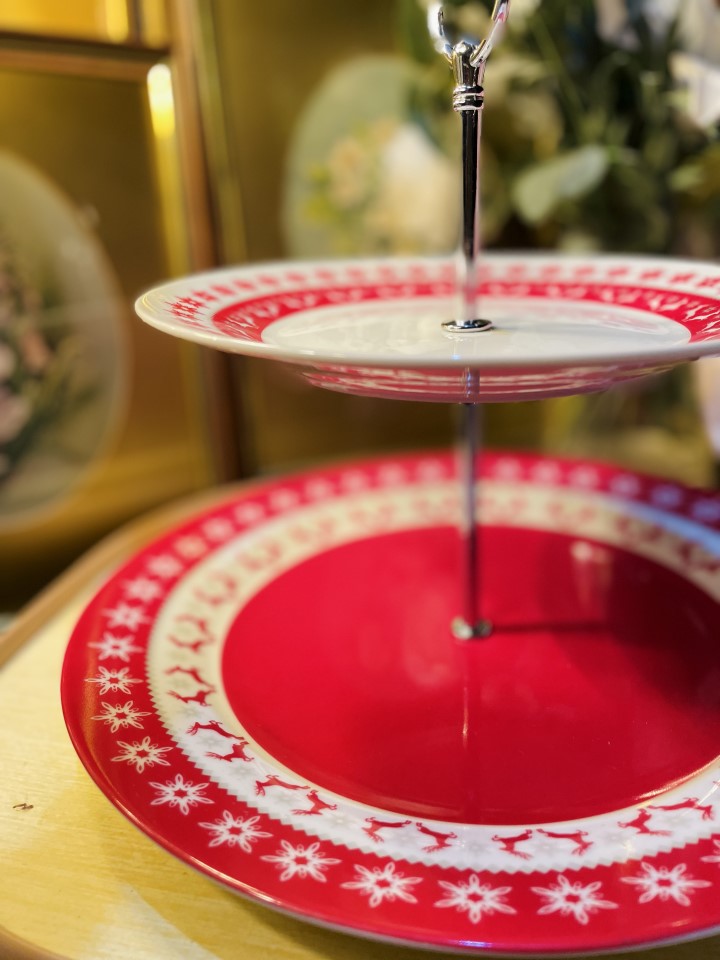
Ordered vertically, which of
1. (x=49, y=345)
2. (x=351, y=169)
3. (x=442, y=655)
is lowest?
→ (x=442, y=655)

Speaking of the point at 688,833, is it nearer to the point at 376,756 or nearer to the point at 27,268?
the point at 376,756

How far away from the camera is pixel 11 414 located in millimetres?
638

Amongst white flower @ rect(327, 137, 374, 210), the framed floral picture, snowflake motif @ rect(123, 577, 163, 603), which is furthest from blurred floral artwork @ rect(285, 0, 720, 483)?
snowflake motif @ rect(123, 577, 163, 603)

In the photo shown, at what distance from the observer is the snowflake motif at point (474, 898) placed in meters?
0.29

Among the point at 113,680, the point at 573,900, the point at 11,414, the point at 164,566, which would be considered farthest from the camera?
the point at 11,414

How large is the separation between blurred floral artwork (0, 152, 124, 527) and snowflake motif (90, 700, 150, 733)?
1.01ft

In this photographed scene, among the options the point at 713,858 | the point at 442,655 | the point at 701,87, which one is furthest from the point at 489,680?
the point at 701,87

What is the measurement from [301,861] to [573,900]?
0.31 ft

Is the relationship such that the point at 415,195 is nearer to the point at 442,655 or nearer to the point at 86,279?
the point at 86,279

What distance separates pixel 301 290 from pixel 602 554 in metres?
0.26

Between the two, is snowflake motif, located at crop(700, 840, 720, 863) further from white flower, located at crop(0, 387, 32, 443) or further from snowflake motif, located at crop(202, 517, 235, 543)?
white flower, located at crop(0, 387, 32, 443)

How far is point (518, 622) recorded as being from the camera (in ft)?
1.62

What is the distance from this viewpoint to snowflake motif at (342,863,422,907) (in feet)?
0.96

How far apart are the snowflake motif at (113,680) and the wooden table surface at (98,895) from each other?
0.11 ft
